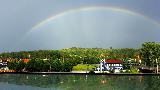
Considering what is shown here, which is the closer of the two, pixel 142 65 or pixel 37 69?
pixel 37 69

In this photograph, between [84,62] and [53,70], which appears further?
[84,62]

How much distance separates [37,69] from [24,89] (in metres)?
65.5

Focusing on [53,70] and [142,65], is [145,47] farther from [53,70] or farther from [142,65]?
[53,70]

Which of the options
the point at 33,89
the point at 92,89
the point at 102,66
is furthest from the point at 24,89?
the point at 102,66

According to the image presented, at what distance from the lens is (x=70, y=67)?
151m

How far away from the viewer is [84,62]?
18438 cm

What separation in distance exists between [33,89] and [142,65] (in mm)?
101259

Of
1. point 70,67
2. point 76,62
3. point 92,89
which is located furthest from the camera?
point 76,62

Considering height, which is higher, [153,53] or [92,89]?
[153,53]

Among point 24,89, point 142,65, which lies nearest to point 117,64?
point 142,65

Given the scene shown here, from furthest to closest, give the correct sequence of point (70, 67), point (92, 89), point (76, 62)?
point (76, 62) → point (70, 67) → point (92, 89)

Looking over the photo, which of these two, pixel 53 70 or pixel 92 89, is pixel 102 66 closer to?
pixel 53 70

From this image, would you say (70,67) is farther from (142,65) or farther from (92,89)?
(92,89)

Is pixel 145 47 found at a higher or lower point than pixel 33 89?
higher
